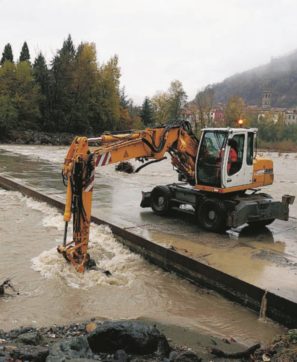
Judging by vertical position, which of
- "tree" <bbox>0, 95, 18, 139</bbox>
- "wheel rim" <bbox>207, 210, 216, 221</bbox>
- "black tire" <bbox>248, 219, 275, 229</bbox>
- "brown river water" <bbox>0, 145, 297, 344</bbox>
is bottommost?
"brown river water" <bbox>0, 145, 297, 344</bbox>

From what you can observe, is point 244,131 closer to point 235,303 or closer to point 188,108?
point 235,303

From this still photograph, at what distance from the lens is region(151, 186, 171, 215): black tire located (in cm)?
1136

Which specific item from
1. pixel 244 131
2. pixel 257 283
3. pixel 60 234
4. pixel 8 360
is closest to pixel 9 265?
pixel 60 234

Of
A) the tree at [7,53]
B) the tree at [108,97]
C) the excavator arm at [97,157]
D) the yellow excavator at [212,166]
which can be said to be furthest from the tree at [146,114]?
the excavator arm at [97,157]

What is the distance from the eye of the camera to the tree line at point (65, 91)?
6266 cm

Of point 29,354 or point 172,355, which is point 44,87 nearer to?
point 29,354

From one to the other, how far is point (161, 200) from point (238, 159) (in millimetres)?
2518

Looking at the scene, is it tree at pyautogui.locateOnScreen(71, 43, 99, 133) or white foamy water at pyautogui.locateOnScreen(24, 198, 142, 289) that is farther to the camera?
tree at pyautogui.locateOnScreen(71, 43, 99, 133)

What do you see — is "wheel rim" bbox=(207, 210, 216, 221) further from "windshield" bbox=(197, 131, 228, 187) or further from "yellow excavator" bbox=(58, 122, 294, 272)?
"windshield" bbox=(197, 131, 228, 187)

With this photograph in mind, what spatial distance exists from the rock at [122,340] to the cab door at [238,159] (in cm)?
544

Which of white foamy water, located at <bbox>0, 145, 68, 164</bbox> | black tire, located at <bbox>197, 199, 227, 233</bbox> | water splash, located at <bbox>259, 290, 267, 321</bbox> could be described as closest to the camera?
water splash, located at <bbox>259, 290, 267, 321</bbox>

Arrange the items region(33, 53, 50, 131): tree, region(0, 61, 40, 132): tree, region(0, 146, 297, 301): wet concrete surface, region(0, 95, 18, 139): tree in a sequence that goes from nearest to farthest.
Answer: region(0, 146, 297, 301): wet concrete surface < region(0, 95, 18, 139): tree < region(0, 61, 40, 132): tree < region(33, 53, 50, 131): tree

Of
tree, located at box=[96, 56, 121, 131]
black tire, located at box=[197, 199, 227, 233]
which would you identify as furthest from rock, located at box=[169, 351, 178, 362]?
tree, located at box=[96, 56, 121, 131]

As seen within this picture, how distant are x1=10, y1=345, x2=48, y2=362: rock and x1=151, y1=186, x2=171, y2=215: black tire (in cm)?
688
